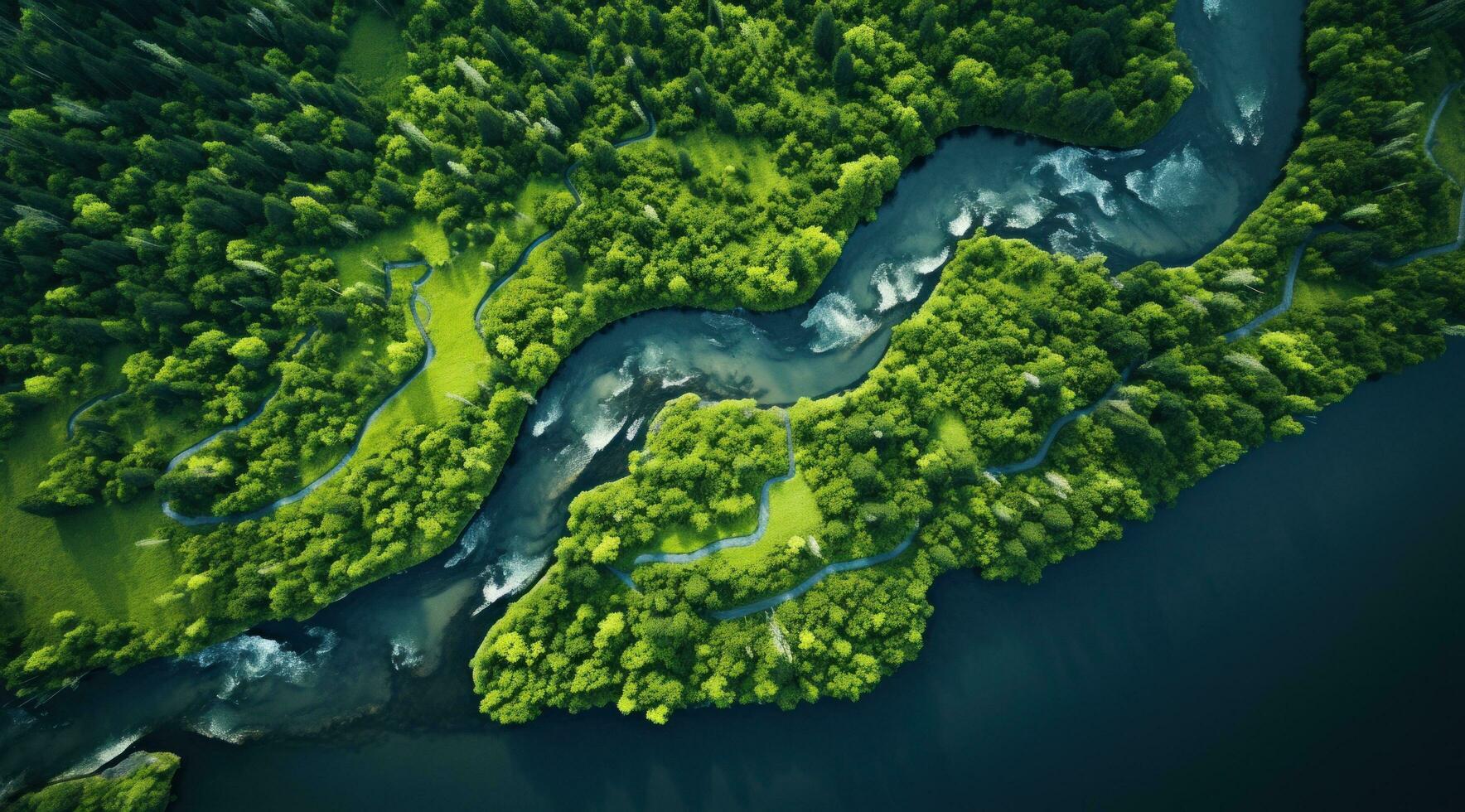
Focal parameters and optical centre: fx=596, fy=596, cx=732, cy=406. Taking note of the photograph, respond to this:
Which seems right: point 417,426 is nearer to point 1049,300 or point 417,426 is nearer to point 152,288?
point 152,288

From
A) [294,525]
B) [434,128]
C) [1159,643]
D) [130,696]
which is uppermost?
[434,128]

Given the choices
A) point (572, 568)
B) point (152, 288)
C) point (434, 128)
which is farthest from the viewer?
point (434, 128)

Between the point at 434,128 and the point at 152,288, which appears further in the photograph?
the point at 434,128

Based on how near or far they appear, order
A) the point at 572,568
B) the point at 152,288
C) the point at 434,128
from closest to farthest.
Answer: the point at 572,568, the point at 152,288, the point at 434,128

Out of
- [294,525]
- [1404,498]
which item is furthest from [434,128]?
[1404,498]

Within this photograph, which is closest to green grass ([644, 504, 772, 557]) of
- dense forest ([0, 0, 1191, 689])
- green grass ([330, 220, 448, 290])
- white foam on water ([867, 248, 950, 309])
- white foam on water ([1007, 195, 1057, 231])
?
dense forest ([0, 0, 1191, 689])

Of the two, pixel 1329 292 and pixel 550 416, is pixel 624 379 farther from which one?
pixel 1329 292

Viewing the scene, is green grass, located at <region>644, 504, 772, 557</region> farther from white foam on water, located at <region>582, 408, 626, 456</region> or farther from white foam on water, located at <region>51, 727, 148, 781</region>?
white foam on water, located at <region>51, 727, 148, 781</region>

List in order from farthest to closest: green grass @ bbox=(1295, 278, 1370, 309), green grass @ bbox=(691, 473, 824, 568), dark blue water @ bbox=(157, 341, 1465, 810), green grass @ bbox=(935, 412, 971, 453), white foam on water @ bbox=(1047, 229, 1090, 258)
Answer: white foam on water @ bbox=(1047, 229, 1090, 258), green grass @ bbox=(1295, 278, 1370, 309), green grass @ bbox=(935, 412, 971, 453), green grass @ bbox=(691, 473, 824, 568), dark blue water @ bbox=(157, 341, 1465, 810)
